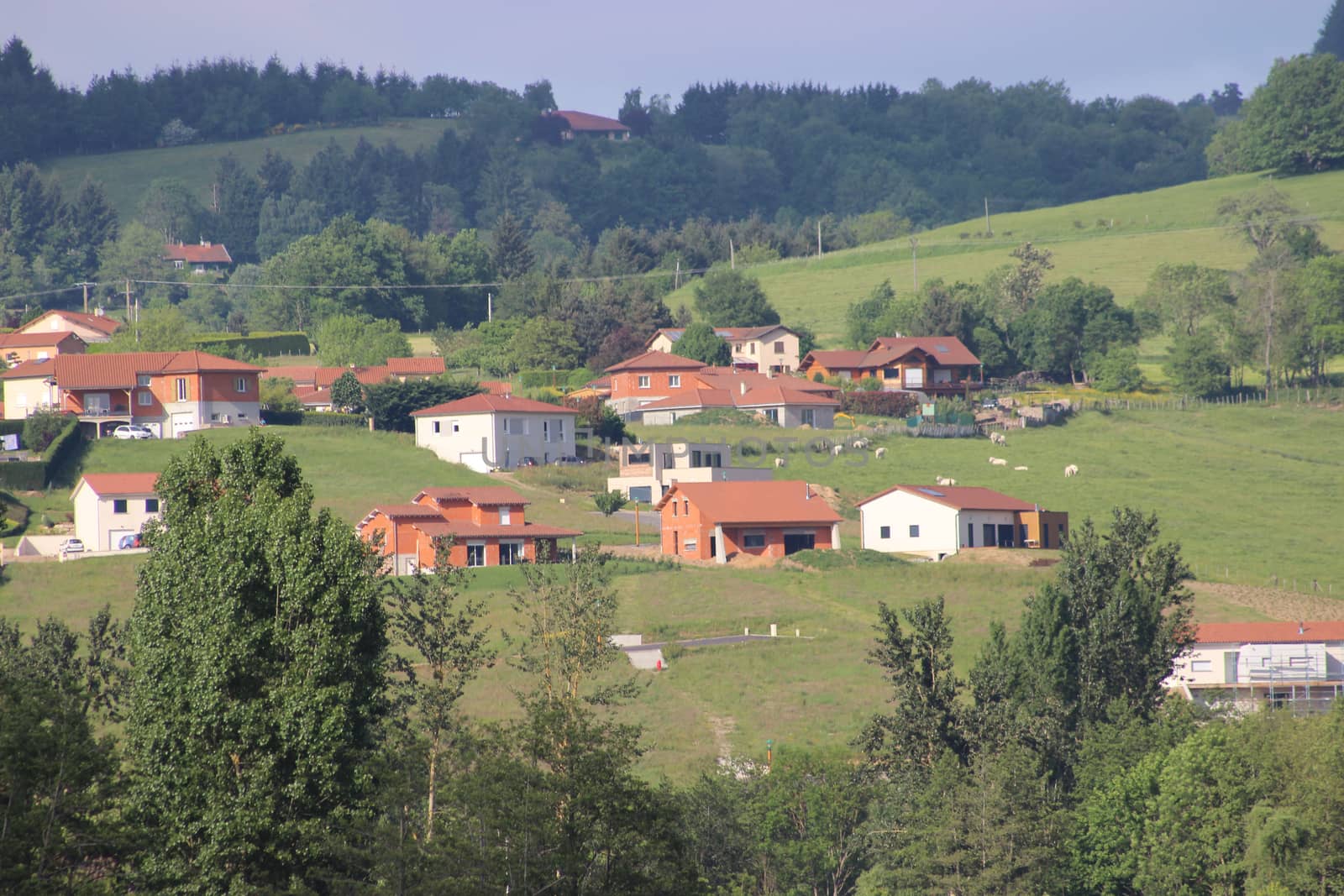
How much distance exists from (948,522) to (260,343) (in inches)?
2828

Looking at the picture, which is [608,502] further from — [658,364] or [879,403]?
[658,364]

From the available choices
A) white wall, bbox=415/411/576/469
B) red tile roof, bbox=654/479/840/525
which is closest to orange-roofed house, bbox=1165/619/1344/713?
red tile roof, bbox=654/479/840/525

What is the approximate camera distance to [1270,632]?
178 feet

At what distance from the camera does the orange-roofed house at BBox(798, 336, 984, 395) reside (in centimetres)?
10838

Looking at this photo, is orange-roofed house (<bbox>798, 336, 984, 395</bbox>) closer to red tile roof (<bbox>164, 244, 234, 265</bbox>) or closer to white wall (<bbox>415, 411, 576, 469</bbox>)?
white wall (<bbox>415, 411, 576, 469</bbox>)

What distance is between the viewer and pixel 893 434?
3647 inches

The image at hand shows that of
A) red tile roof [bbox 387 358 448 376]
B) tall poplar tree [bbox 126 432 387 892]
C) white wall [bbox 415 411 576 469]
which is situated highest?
red tile roof [bbox 387 358 448 376]

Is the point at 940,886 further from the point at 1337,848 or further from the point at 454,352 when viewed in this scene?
the point at 454,352

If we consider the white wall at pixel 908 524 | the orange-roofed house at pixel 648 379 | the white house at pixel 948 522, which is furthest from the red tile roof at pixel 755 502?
the orange-roofed house at pixel 648 379

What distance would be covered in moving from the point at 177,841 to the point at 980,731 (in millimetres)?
25220

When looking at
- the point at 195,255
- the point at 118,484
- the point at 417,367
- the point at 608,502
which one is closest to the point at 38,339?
the point at 417,367

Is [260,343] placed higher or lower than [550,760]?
higher

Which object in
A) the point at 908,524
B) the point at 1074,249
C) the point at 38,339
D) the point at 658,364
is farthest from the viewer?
the point at 1074,249

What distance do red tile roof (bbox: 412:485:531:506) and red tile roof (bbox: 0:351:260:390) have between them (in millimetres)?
23025
